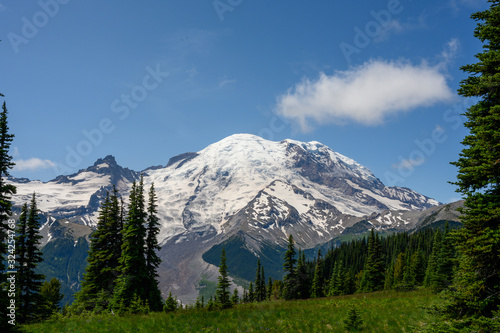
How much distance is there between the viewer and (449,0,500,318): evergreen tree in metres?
10.7

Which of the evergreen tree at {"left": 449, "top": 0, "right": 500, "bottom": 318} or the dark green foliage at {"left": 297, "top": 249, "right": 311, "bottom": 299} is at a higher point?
the evergreen tree at {"left": 449, "top": 0, "right": 500, "bottom": 318}

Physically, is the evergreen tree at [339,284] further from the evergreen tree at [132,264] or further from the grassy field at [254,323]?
the grassy field at [254,323]

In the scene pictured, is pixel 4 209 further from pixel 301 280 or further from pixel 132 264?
pixel 301 280

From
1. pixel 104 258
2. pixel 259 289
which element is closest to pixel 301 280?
pixel 104 258

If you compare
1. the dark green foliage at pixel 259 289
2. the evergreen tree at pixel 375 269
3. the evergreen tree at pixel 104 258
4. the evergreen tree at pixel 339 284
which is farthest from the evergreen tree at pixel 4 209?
the dark green foliage at pixel 259 289

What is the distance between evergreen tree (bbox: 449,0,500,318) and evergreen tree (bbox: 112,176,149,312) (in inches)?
1202

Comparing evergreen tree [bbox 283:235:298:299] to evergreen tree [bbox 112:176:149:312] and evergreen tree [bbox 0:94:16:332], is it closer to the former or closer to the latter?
evergreen tree [bbox 112:176:149:312]

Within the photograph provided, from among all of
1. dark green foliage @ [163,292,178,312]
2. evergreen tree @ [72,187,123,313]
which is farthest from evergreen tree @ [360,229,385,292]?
dark green foliage @ [163,292,178,312]

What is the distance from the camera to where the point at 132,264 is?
3491 cm

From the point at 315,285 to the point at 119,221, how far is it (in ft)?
184

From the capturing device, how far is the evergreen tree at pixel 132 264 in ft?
112

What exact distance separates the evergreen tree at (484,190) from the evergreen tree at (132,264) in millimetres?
30526

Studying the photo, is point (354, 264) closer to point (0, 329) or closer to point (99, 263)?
point (99, 263)

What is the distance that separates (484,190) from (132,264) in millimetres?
32490
